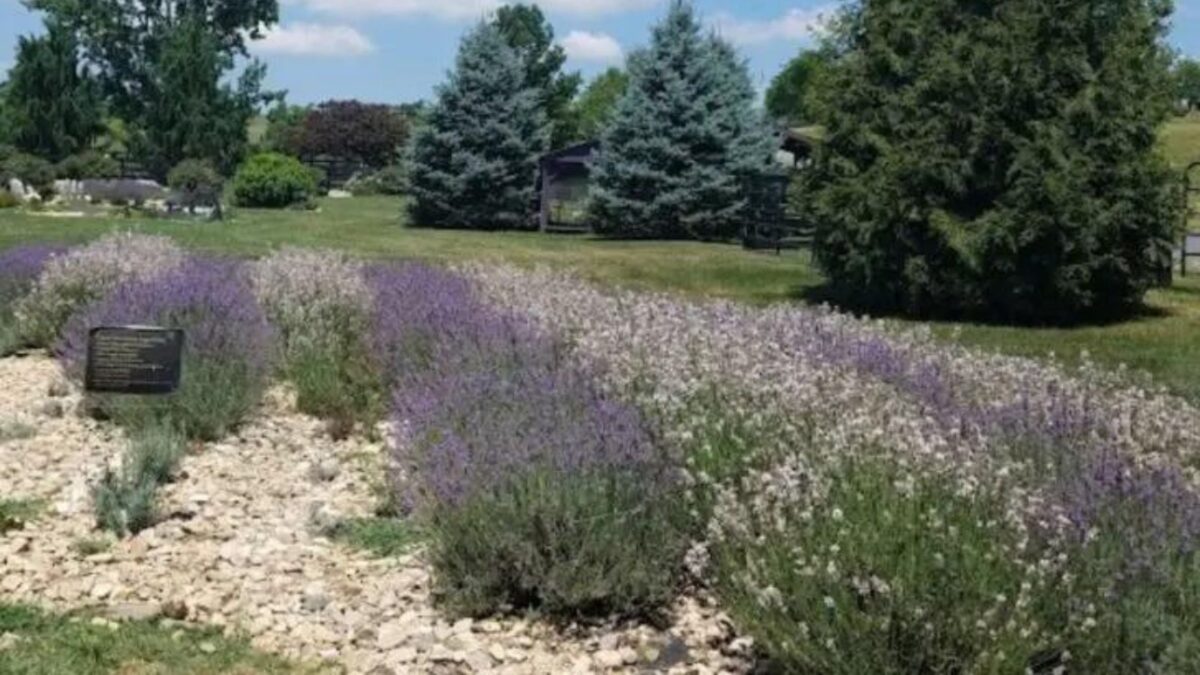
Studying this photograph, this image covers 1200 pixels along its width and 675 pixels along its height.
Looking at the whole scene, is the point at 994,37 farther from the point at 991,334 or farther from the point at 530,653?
the point at 530,653

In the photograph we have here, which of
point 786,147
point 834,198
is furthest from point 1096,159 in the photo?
point 786,147

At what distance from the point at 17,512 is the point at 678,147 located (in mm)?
20923

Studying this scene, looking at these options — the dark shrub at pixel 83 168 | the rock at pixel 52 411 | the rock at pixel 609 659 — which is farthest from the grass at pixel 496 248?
the dark shrub at pixel 83 168

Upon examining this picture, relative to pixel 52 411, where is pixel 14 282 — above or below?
above

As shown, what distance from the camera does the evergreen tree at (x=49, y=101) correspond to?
45656 mm

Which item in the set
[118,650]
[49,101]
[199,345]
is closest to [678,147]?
[199,345]

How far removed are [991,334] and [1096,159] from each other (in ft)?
6.69

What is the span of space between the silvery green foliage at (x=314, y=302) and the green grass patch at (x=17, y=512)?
2.88 metres

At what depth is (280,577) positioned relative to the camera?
17.3 ft

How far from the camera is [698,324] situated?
7.23 m

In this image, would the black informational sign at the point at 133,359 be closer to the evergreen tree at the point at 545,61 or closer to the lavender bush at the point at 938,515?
the lavender bush at the point at 938,515

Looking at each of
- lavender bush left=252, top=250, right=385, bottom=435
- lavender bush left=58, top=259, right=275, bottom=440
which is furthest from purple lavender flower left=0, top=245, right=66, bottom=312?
lavender bush left=58, top=259, right=275, bottom=440

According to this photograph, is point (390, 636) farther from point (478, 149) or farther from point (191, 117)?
point (191, 117)

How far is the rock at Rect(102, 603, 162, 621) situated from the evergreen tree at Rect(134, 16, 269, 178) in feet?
139
